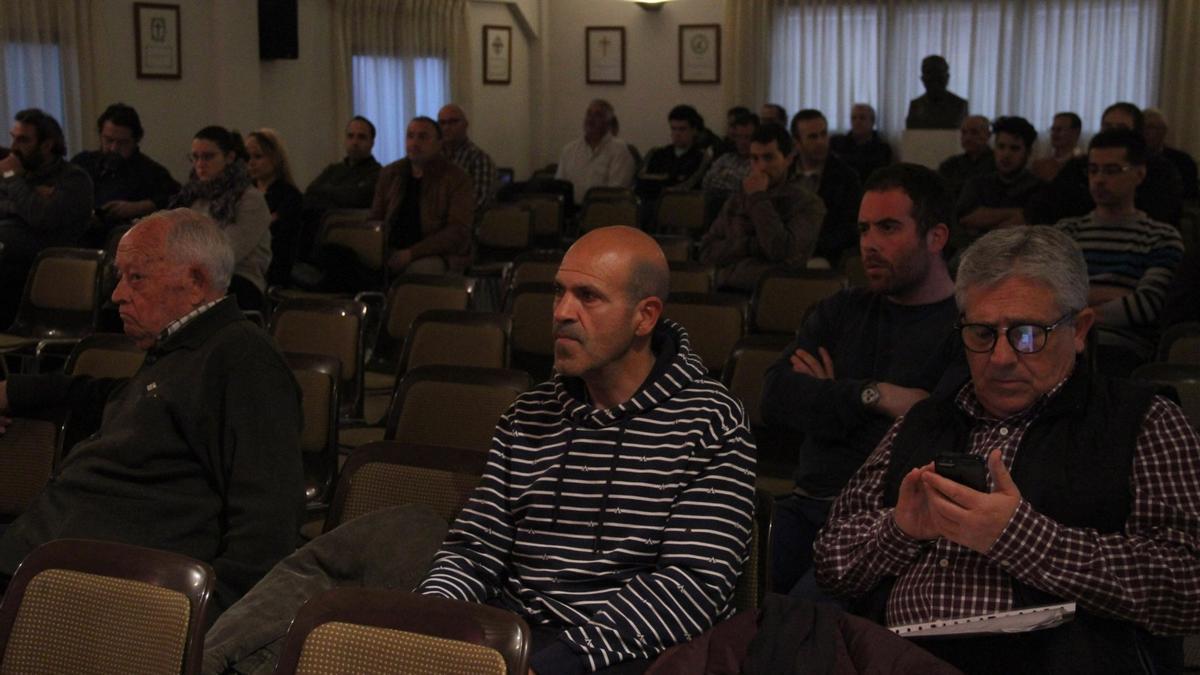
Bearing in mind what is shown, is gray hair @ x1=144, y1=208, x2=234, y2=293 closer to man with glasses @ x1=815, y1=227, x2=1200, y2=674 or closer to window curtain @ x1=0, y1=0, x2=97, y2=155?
man with glasses @ x1=815, y1=227, x2=1200, y2=674

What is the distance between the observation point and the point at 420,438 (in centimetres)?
338

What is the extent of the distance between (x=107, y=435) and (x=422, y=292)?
2.26 meters

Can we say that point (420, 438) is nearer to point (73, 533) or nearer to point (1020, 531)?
point (73, 533)

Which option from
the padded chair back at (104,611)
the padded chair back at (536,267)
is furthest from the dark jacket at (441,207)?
the padded chair back at (104,611)

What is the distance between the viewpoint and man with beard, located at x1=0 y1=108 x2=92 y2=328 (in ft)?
22.2

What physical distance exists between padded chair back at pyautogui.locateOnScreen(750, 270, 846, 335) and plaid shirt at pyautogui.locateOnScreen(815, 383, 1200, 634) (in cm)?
255

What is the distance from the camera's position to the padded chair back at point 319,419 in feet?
11.8

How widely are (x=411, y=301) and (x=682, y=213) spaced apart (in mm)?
4218

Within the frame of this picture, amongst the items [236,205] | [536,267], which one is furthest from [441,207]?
[536,267]

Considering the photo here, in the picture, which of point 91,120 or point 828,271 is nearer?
point 828,271

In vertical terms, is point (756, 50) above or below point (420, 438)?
above

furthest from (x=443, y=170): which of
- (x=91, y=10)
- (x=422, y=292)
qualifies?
(x=91, y=10)

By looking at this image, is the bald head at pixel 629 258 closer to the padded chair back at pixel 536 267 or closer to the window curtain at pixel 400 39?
the padded chair back at pixel 536 267

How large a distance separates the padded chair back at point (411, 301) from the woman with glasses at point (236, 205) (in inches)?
46.4
